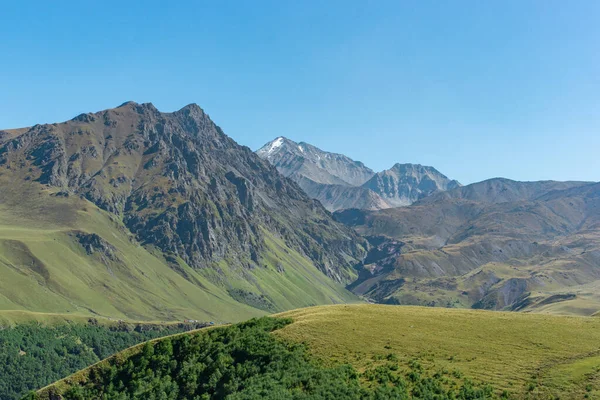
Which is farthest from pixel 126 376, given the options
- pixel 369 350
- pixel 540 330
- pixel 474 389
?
pixel 540 330

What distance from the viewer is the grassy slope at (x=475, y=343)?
2783 inches

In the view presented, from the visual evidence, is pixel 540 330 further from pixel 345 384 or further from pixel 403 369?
pixel 345 384

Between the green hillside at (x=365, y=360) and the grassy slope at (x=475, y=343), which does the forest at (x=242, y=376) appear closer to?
the green hillside at (x=365, y=360)

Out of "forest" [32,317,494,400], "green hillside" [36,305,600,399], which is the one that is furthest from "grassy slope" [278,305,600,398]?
"forest" [32,317,494,400]

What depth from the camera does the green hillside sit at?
230 ft

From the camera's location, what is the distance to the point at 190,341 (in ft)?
318

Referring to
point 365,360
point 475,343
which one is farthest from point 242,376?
point 475,343

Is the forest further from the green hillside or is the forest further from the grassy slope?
the grassy slope

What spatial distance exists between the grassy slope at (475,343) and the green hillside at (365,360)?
14 centimetres

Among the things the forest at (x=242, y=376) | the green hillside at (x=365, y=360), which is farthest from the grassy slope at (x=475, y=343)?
the forest at (x=242, y=376)

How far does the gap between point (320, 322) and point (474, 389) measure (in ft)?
106

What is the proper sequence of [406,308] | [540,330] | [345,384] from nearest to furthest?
[345,384], [540,330], [406,308]

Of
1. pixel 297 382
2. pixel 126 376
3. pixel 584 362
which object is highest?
pixel 584 362

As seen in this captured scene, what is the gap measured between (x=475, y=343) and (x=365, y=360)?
17.5 metres
